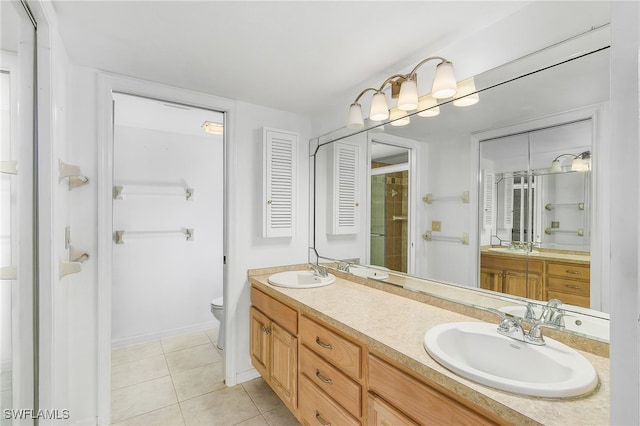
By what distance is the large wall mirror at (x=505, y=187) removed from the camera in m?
1.17

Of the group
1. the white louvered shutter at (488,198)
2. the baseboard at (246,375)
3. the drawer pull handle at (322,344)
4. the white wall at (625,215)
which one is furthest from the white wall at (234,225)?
the white wall at (625,215)

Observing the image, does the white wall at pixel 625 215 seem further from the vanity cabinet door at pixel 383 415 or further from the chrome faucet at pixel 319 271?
the chrome faucet at pixel 319 271

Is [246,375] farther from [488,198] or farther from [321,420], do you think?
[488,198]

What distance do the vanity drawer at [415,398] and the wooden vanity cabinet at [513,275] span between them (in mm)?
654

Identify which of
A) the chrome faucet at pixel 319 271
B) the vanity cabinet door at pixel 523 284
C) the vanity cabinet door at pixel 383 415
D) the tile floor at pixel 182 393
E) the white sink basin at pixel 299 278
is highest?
the vanity cabinet door at pixel 523 284

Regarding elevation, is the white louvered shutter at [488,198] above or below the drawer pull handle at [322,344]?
above

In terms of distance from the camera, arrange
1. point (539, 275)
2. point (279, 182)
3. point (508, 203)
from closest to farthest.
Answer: point (539, 275) → point (508, 203) → point (279, 182)

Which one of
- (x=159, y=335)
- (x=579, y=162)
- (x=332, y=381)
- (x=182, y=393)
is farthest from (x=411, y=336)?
(x=159, y=335)

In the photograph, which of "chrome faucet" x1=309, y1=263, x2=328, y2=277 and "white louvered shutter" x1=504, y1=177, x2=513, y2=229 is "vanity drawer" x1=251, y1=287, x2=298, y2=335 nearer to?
"chrome faucet" x1=309, y1=263, x2=328, y2=277

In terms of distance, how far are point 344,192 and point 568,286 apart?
151 centimetres

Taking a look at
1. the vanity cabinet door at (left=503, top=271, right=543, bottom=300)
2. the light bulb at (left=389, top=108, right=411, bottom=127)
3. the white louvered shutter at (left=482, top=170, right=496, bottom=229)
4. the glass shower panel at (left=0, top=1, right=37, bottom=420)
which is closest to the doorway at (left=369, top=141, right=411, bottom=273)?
the light bulb at (left=389, top=108, right=411, bottom=127)

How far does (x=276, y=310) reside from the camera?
1975 mm

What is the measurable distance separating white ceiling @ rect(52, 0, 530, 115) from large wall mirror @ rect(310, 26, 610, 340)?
33 cm

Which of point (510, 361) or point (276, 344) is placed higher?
point (510, 361)
